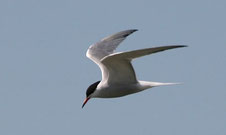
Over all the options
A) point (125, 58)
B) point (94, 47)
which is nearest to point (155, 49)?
point (125, 58)

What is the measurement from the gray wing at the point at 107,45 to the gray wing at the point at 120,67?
1.74 metres

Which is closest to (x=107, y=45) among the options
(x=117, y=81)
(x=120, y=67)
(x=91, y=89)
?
(x=91, y=89)

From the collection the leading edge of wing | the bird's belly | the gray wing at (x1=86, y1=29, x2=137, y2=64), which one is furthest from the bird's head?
the leading edge of wing

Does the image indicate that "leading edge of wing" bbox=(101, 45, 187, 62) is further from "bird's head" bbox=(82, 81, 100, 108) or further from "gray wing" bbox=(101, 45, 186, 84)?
"bird's head" bbox=(82, 81, 100, 108)

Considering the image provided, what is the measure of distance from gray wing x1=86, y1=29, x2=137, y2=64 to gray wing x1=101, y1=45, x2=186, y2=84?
68.4 inches

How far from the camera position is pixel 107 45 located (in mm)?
15438

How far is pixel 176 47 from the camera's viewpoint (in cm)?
949

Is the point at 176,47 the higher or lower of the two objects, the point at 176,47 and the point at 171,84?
the higher

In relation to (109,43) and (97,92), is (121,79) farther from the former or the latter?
(109,43)

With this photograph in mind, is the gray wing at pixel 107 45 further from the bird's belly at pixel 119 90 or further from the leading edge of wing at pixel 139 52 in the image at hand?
the leading edge of wing at pixel 139 52

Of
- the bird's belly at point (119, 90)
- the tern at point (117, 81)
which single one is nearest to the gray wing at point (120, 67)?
the tern at point (117, 81)

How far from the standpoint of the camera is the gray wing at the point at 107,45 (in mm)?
14736

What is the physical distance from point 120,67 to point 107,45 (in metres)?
3.45

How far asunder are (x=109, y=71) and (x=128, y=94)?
0.84 meters
